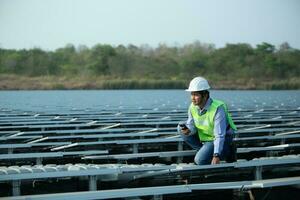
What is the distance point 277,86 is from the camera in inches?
1799

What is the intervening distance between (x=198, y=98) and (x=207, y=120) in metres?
0.25

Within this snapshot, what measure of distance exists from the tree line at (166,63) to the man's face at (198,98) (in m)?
46.4

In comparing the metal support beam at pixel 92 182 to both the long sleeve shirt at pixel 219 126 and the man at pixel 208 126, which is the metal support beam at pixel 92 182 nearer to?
the man at pixel 208 126

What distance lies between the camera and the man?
526 cm

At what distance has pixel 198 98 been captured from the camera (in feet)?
17.5

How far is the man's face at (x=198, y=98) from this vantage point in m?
5.33

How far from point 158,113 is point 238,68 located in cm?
3970

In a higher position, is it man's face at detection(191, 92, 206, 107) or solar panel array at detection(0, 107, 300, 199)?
man's face at detection(191, 92, 206, 107)

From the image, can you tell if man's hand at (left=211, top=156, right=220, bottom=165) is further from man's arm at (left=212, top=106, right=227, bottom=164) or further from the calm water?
the calm water

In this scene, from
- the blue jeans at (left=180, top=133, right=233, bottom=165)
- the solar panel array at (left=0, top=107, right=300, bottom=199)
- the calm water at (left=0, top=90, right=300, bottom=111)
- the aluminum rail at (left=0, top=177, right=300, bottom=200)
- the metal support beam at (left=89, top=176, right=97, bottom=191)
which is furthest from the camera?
the calm water at (left=0, top=90, right=300, bottom=111)

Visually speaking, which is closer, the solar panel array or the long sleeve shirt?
the solar panel array

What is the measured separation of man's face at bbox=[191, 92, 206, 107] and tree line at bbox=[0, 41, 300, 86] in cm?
4635

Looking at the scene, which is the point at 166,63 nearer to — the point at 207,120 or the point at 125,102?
the point at 125,102

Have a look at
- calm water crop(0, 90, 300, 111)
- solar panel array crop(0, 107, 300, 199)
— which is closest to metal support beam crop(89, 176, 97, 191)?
solar panel array crop(0, 107, 300, 199)
